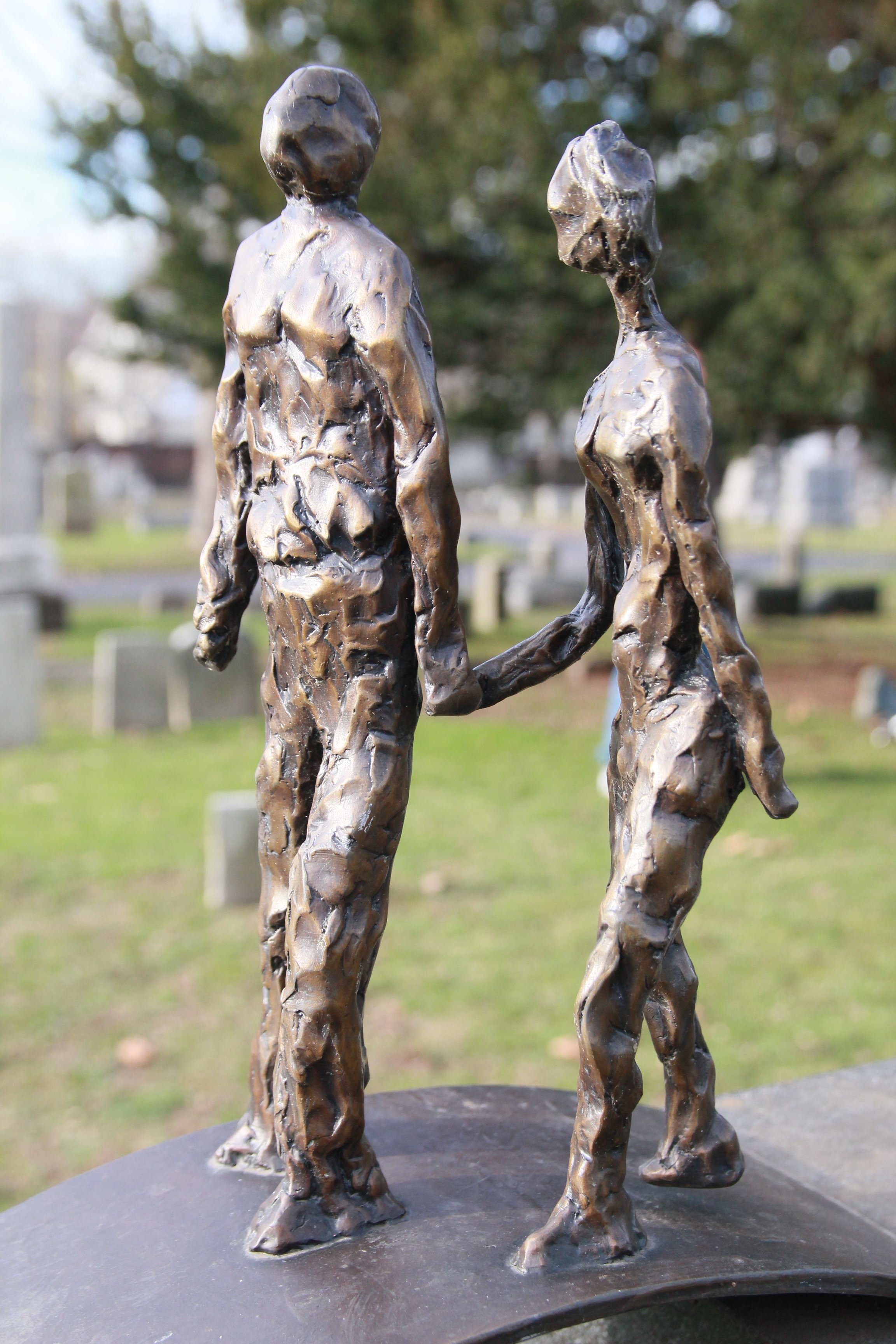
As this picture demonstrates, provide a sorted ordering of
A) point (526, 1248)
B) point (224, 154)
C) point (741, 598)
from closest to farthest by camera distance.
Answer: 1. point (526, 1248)
2. point (224, 154)
3. point (741, 598)

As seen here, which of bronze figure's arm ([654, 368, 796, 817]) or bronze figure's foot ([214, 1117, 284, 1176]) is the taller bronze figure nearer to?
bronze figure's foot ([214, 1117, 284, 1176])

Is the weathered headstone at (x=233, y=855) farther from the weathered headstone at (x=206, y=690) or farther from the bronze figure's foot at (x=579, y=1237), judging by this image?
the bronze figure's foot at (x=579, y=1237)

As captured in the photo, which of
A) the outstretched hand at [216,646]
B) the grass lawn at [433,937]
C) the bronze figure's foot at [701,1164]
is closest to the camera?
the bronze figure's foot at [701,1164]

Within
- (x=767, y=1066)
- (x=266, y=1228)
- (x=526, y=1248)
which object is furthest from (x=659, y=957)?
(x=767, y=1066)

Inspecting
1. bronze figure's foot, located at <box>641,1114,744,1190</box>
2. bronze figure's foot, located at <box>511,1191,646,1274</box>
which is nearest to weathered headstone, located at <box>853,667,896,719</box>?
bronze figure's foot, located at <box>641,1114,744,1190</box>

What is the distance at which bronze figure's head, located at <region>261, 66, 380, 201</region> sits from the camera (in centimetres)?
276

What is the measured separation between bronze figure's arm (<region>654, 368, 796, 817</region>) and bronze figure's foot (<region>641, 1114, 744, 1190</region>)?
0.86 meters

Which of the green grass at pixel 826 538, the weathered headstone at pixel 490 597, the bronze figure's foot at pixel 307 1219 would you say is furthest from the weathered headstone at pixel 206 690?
the green grass at pixel 826 538

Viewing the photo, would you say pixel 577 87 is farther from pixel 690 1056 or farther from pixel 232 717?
pixel 690 1056

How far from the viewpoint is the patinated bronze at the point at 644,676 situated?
2596 millimetres

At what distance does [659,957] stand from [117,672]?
8718 mm

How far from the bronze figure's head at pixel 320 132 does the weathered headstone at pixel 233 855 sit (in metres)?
4.48

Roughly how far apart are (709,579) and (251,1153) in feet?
5.72

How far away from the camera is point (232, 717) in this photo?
11.2 meters
